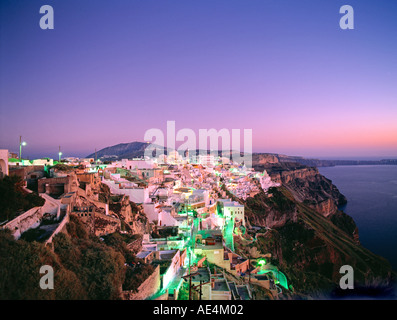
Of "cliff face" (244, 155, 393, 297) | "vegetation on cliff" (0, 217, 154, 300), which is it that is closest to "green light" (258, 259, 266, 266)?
"cliff face" (244, 155, 393, 297)

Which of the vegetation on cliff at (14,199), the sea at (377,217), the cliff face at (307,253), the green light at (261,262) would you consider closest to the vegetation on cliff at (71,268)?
the vegetation on cliff at (14,199)

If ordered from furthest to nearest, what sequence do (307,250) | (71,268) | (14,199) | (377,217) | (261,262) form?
(377,217) → (307,250) → (261,262) → (14,199) → (71,268)

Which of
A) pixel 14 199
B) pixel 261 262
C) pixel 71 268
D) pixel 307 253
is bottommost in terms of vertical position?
pixel 307 253

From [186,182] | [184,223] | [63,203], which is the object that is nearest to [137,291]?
[63,203]

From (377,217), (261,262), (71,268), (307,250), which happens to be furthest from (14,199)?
(377,217)

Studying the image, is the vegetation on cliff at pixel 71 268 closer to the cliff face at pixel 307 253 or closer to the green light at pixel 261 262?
the green light at pixel 261 262

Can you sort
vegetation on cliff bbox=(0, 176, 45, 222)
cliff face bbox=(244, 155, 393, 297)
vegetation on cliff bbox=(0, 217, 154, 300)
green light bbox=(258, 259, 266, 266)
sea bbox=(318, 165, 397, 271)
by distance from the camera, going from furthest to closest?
sea bbox=(318, 165, 397, 271)
cliff face bbox=(244, 155, 393, 297)
green light bbox=(258, 259, 266, 266)
vegetation on cliff bbox=(0, 176, 45, 222)
vegetation on cliff bbox=(0, 217, 154, 300)

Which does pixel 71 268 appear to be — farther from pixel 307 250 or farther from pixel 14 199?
pixel 307 250

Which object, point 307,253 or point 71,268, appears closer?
point 71,268

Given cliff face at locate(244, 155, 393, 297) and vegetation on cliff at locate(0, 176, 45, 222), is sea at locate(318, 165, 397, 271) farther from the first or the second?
vegetation on cliff at locate(0, 176, 45, 222)
